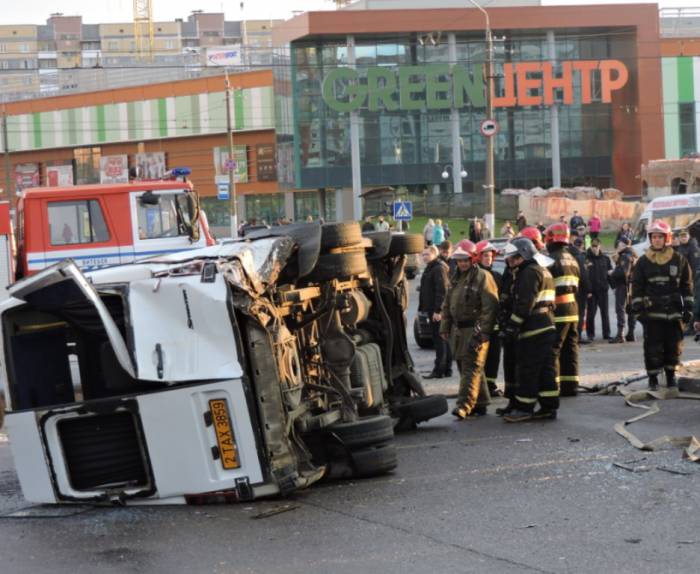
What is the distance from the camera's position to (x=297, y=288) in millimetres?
9688

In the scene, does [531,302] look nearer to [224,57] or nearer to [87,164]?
[224,57]

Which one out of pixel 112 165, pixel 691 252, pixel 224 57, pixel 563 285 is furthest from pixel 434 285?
pixel 112 165

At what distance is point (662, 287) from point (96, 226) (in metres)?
8.98

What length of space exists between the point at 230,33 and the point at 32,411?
170 meters

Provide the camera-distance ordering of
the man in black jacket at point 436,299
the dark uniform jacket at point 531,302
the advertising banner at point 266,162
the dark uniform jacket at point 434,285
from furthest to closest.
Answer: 1. the advertising banner at point 266,162
2. the dark uniform jacket at point 434,285
3. the man in black jacket at point 436,299
4. the dark uniform jacket at point 531,302

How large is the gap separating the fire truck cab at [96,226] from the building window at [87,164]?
66964 mm

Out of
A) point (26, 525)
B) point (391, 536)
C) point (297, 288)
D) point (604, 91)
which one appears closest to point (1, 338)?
point (26, 525)

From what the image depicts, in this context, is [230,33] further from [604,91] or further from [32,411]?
[32,411]

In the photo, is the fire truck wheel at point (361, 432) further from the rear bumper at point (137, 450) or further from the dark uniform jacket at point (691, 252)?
the dark uniform jacket at point (691, 252)

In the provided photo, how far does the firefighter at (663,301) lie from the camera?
1297cm

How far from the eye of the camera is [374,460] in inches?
373

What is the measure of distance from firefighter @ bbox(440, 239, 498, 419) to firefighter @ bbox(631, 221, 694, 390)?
1.70 meters

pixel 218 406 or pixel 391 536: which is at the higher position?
pixel 218 406

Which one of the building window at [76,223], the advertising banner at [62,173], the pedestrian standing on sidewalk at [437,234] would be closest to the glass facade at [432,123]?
the advertising banner at [62,173]
